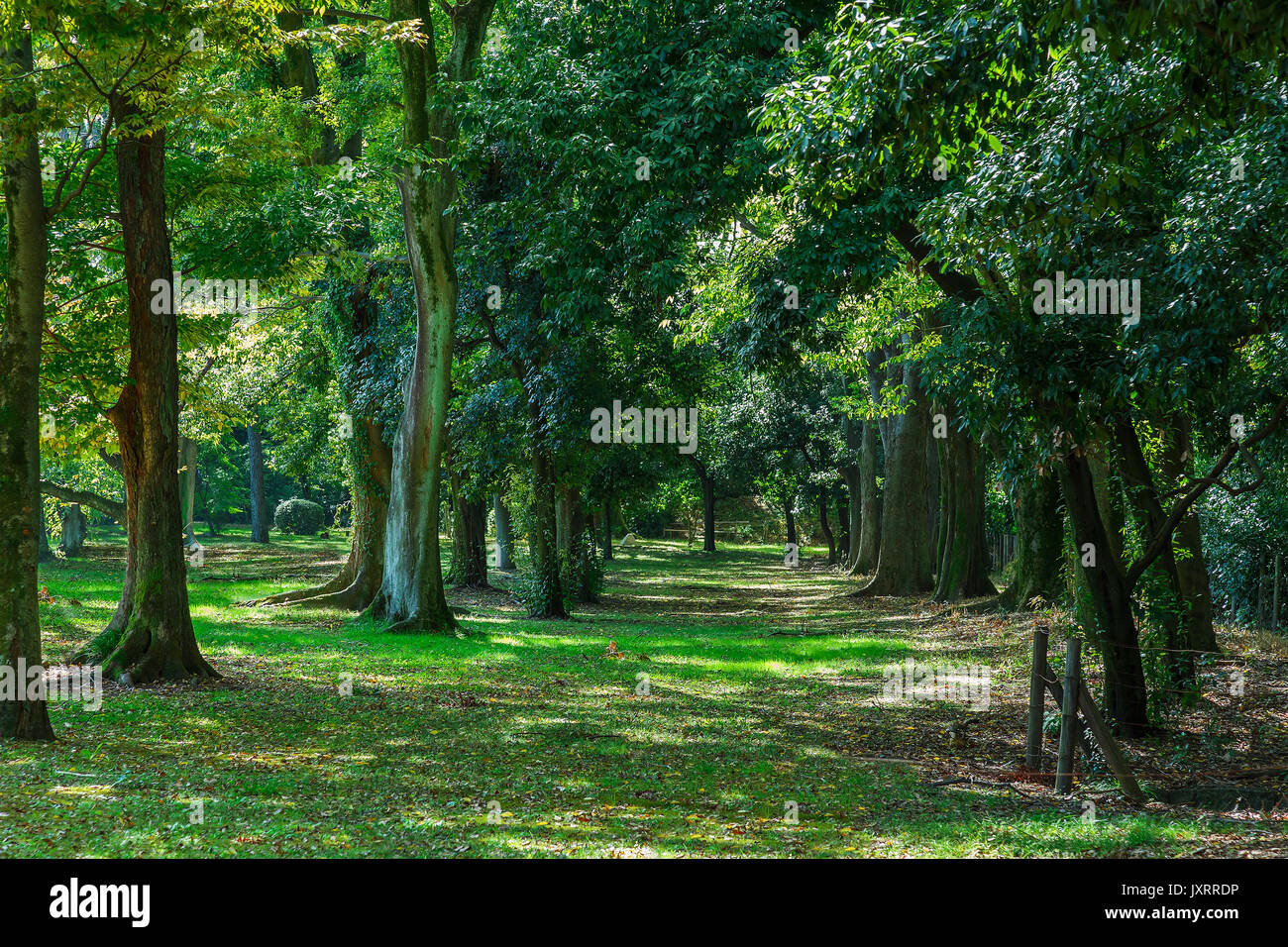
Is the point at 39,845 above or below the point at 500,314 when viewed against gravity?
below

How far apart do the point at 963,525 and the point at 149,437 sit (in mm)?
17328

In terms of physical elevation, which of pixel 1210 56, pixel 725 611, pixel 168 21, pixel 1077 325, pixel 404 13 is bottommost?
pixel 725 611

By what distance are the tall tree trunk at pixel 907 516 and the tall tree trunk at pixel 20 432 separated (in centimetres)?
2176

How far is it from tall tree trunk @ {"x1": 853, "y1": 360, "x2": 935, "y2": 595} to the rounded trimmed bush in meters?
35.3

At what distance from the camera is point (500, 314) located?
Result: 22.1 m

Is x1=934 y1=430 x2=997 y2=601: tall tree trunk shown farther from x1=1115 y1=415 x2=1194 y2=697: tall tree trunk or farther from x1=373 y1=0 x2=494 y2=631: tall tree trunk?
x1=1115 y1=415 x2=1194 y2=697: tall tree trunk

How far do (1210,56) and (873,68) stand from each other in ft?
7.23

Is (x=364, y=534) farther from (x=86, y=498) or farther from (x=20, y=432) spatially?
(x=20, y=432)

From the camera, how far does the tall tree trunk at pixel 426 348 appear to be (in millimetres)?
16625

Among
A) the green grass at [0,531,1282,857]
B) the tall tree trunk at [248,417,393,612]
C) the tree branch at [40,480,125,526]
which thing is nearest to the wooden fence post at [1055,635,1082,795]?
the green grass at [0,531,1282,857]

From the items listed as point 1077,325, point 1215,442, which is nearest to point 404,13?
point 1077,325

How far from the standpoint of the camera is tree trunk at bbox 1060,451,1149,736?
9.95 meters

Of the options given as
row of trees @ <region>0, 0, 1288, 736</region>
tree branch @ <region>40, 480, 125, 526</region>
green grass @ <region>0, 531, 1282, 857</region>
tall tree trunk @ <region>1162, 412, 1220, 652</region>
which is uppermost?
row of trees @ <region>0, 0, 1288, 736</region>
